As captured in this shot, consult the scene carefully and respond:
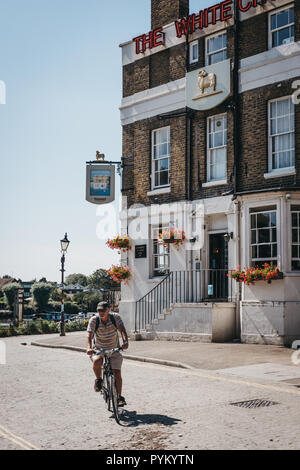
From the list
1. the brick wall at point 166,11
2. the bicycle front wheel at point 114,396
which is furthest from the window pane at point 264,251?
the bicycle front wheel at point 114,396

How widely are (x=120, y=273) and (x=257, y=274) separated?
6206 mm

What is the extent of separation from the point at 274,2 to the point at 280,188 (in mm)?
5789

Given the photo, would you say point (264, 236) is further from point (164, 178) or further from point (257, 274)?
point (164, 178)

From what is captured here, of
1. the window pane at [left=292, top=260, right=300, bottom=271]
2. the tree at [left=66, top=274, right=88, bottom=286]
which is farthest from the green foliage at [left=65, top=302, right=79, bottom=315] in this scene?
the tree at [left=66, top=274, right=88, bottom=286]

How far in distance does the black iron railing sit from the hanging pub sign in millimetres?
4029

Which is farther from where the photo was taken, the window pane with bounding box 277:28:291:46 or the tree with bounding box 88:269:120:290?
the tree with bounding box 88:269:120:290

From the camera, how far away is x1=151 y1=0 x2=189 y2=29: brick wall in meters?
21.0

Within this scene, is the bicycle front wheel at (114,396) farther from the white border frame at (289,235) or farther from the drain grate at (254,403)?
the white border frame at (289,235)

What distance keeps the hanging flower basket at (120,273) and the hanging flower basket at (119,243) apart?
2.40 ft

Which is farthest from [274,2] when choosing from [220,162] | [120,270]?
[120,270]

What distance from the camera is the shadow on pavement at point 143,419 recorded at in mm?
7585

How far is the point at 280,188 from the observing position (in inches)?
647

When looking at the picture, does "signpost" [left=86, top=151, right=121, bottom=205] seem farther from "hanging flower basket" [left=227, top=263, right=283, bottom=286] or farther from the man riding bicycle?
Answer: the man riding bicycle
